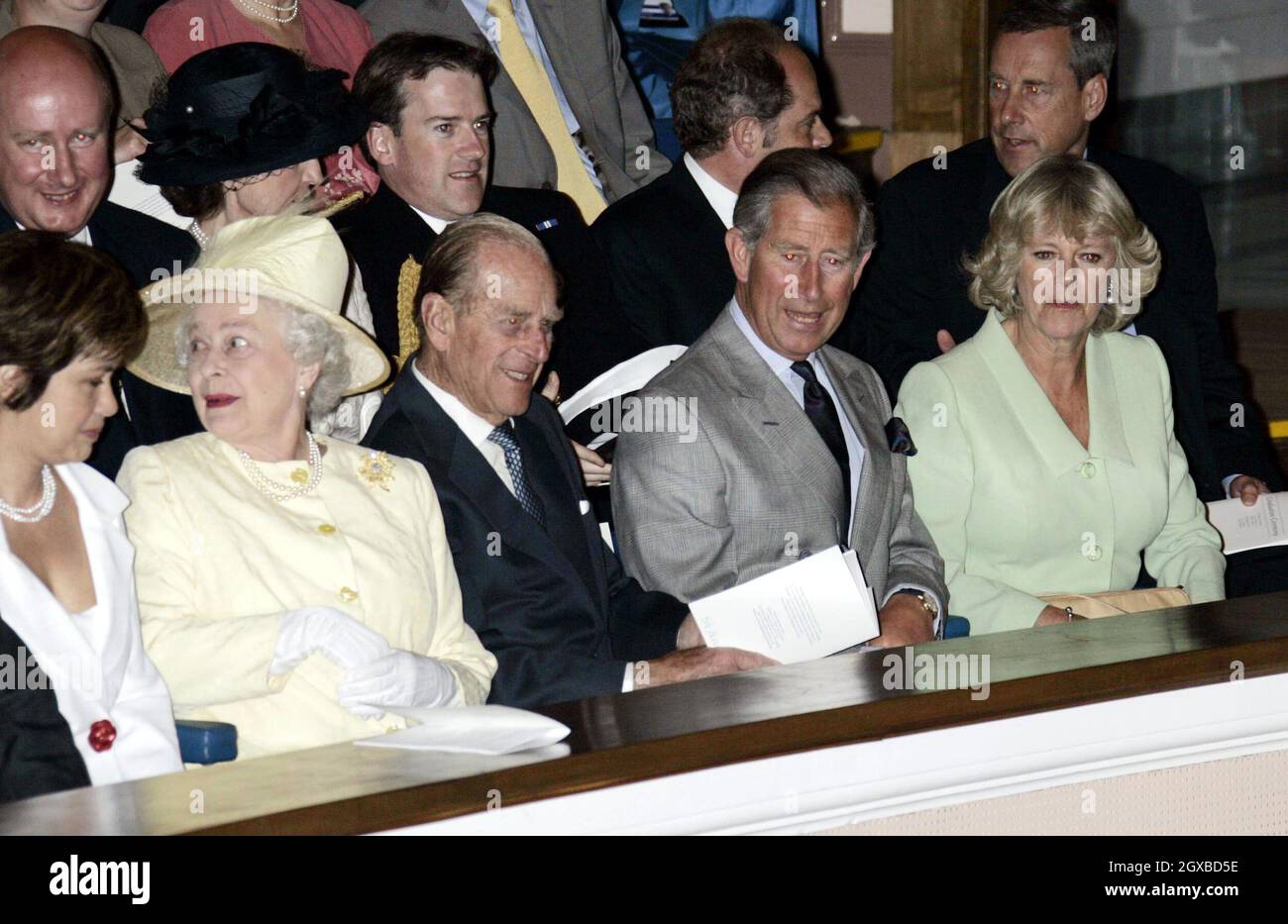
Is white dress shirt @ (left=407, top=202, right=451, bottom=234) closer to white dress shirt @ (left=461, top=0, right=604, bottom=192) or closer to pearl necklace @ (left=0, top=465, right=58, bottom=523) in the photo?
white dress shirt @ (left=461, top=0, right=604, bottom=192)

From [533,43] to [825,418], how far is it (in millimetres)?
1766

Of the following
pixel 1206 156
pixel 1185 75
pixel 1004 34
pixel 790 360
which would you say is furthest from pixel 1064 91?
pixel 1185 75

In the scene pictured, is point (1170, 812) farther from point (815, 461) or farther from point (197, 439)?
point (197, 439)

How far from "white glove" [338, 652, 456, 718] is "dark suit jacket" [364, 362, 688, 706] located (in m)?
0.28

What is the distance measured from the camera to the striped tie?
13.9 ft

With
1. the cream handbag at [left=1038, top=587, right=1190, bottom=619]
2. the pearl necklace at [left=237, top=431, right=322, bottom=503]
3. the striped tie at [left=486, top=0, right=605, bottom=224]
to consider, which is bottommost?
the cream handbag at [left=1038, top=587, right=1190, bottom=619]

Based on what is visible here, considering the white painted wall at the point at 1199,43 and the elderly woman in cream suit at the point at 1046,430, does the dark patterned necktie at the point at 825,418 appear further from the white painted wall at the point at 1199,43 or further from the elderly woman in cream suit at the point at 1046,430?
the white painted wall at the point at 1199,43

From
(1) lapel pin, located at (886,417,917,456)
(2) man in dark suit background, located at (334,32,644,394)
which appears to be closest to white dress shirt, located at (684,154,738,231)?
(2) man in dark suit background, located at (334,32,644,394)

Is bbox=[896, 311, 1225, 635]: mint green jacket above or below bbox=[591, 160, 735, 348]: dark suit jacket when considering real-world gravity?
below

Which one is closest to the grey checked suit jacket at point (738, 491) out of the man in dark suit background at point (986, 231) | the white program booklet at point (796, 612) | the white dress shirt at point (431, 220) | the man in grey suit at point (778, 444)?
the man in grey suit at point (778, 444)

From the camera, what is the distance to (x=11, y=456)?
2.26 m

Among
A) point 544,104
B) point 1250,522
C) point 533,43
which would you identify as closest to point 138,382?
point 544,104

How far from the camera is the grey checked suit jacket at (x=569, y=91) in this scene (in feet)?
13.4
